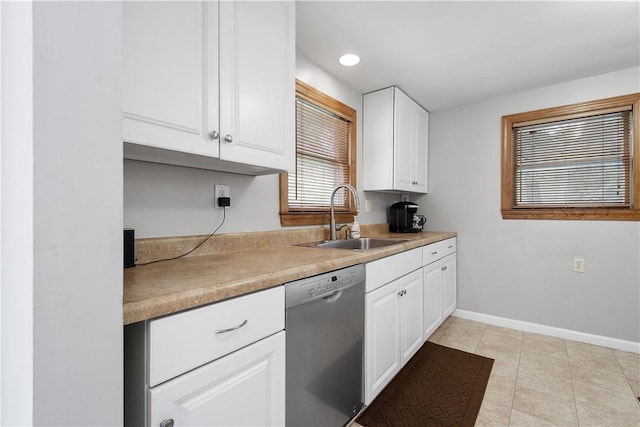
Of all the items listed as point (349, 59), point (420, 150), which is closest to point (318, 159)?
point (349, 59)

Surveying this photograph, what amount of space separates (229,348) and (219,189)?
93cm

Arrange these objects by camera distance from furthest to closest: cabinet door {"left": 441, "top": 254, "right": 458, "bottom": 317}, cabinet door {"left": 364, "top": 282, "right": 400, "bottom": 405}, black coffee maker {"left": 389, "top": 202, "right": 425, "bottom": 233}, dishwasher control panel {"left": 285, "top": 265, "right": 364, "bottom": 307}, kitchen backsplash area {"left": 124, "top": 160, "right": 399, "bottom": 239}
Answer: black coffee maker {"left": 389, "top": 202, "right": 425, "bottom": 233} < cabinet door {"left": 441, "top": 254, "right": 458, "bottom": 317} < cabinet door {"left": 364, "top": 282, "right": 400, "bottom": 405} < kitchen backsplash area {"left": 124, "top": 160, "right": 399, "bottom": 239} < dishwasher control panel {"left": 285, "top": 265, "right": 364, "bottom": 307}

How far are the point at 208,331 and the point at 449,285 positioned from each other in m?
2.67

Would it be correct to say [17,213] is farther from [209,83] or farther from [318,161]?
[318,161]

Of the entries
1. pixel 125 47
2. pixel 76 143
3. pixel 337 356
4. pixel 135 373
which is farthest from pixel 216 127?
pixel 337 356

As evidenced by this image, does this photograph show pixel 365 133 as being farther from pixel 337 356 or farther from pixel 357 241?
pixel 337 356

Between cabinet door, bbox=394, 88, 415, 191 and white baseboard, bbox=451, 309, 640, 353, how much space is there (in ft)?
4.78

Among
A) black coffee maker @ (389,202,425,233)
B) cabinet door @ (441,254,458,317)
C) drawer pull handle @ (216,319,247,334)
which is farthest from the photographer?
black coffee maker @ (389,202,425,233)

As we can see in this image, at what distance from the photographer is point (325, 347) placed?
1271 mm

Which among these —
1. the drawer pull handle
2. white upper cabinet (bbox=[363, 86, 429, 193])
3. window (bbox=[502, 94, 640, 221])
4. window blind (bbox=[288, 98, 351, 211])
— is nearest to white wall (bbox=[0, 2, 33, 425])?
the drawer pull handle

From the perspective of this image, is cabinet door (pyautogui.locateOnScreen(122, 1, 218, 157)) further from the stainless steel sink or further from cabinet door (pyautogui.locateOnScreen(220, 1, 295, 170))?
the stainless steel sink

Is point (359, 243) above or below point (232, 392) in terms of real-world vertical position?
above

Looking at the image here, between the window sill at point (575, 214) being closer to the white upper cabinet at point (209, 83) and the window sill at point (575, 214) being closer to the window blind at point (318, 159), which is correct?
the window blind at point (318, 159)

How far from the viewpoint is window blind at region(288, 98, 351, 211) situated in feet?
7.09
